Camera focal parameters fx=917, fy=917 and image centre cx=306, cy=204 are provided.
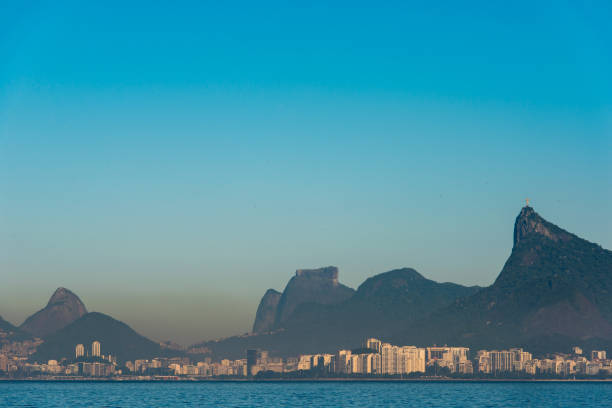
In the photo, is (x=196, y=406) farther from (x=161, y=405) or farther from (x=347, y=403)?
(x=347, y=403)

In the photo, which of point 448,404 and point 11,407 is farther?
point 448,404

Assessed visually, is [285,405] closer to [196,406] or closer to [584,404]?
[196,406]

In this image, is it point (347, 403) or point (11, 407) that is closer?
point (11, 407)

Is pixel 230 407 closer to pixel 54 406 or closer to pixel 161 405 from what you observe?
pixel 161 405

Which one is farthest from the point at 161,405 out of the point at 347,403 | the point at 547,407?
the point at 547,407

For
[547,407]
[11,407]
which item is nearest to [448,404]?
[547,407]

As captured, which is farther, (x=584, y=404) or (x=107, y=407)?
(x=584, y=404)

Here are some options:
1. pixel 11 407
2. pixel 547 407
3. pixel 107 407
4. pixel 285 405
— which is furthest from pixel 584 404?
pixel 11 407
